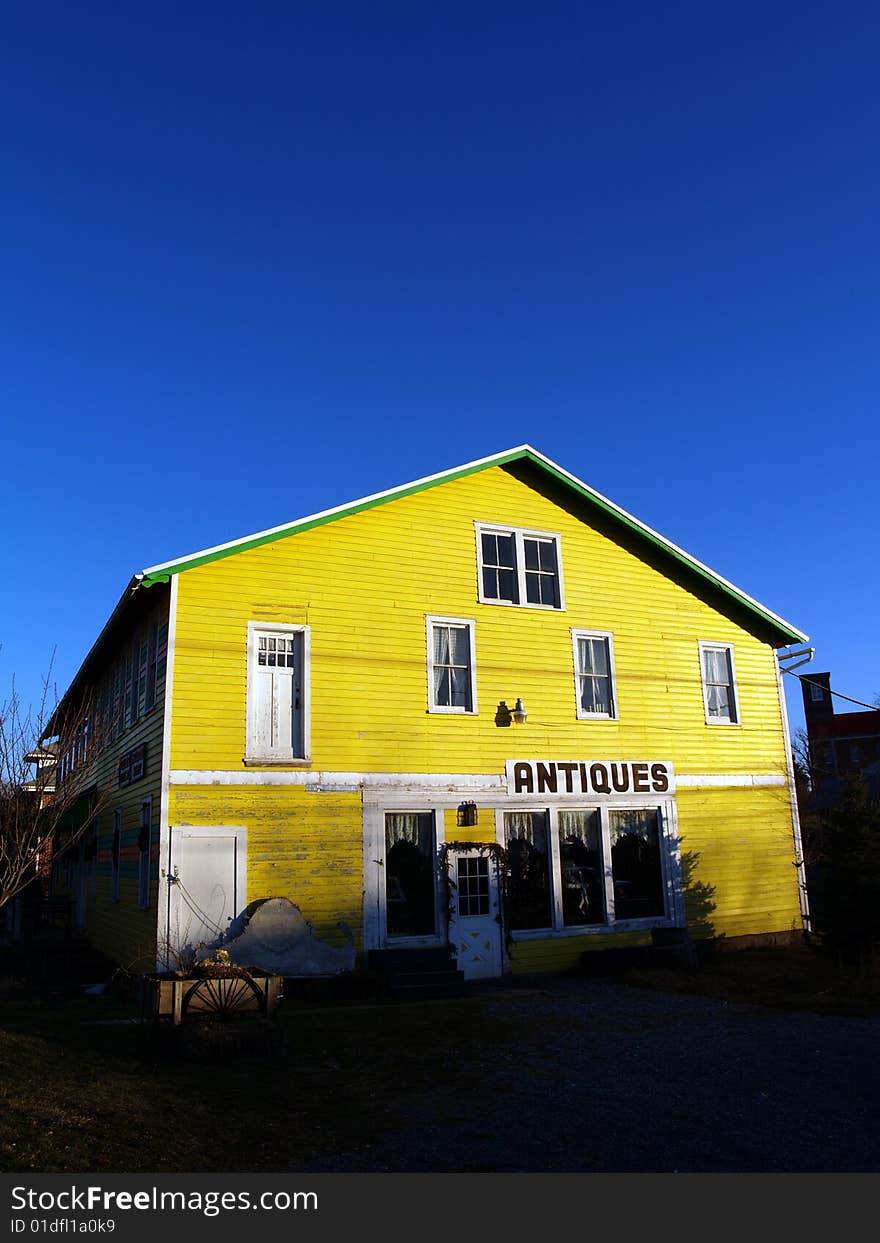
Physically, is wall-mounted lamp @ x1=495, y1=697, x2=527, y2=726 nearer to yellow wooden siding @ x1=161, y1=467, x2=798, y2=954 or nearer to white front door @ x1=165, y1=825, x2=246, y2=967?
yellow wooden siding @ x1=161, y1=467, x2=798, y2=954

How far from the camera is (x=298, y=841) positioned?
1689 cm

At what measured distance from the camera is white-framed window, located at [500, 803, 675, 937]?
1914cm

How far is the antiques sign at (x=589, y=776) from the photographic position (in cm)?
1930

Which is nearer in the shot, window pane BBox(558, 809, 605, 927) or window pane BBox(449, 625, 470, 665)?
window pane BBox(449, 625, 470, 665)

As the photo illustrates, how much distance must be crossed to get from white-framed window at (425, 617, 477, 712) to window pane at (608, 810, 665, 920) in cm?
410

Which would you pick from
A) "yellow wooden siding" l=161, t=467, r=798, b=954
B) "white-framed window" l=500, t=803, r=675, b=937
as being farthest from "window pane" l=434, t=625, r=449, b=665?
"white-framed window" l=500, t=803, r=675, b=937

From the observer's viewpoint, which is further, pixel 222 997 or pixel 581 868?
pixel 581 868

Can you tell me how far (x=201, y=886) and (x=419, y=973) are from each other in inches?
158

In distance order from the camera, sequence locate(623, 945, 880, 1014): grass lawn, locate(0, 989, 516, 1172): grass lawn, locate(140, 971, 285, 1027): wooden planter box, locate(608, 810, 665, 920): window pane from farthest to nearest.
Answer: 1. locate(608, 810, 665, 920): window pane
2. locate(623, 945, 880, 1014): grass lawn
3. locate(140, 971, 285, 1027): wooden planter box
4. locate(0, 989, 516, 1172): grass lawn

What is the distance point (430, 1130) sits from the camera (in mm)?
8602

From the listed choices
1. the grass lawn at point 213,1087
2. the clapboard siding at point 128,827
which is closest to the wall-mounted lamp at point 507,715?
the grass lawn at point 213,1087

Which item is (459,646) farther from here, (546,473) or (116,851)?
(116,851)

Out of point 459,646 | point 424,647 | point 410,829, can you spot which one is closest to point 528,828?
point 410,829

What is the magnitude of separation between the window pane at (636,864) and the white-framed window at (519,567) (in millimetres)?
4767
